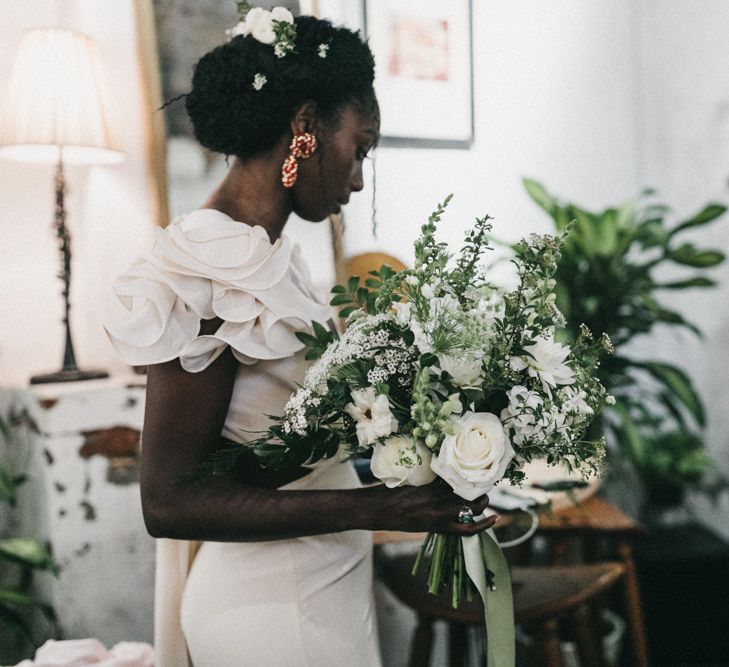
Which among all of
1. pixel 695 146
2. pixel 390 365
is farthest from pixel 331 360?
pixel 695 146

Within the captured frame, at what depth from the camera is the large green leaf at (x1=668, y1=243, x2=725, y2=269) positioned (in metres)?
2.40

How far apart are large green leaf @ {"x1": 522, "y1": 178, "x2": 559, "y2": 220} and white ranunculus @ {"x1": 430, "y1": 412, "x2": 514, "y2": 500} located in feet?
5.50

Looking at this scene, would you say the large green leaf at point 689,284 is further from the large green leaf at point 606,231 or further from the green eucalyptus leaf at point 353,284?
the green eucalyptus leaf at point 353,284

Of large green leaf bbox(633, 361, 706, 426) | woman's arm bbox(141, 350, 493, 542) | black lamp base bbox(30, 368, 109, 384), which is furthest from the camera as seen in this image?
large green leaf bbox(633, 361, 706, 426)

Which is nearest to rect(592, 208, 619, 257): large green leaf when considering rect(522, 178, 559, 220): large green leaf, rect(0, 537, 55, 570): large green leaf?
rect(522, 178, 559, 220): large green leaf

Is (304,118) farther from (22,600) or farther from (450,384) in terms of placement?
(22,600)

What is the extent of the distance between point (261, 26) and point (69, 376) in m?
1.11

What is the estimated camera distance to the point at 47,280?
197cm

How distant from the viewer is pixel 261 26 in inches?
43.0

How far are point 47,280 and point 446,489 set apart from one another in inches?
Answer: 58.3

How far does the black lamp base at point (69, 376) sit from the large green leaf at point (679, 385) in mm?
1757

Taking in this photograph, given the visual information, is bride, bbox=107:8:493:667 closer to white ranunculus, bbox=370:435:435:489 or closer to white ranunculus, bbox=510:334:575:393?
white ranunculus, bbox=370:435:435:489

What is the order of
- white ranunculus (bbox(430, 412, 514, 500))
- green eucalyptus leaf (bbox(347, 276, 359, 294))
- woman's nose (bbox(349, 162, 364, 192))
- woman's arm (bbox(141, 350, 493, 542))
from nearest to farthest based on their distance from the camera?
white ranunculus (bbox(430, 412, 514, 500)), woman's arm (bbox(141, 350, 493, 542)), green eucalyptus leaf (bbox(347, 276, 359, 294)), woman's nose (bbox(349, 162, 364, 192))

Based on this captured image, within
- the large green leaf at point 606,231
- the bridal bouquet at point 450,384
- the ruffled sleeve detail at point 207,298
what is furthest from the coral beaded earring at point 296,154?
the large green leaf at point 606,231
